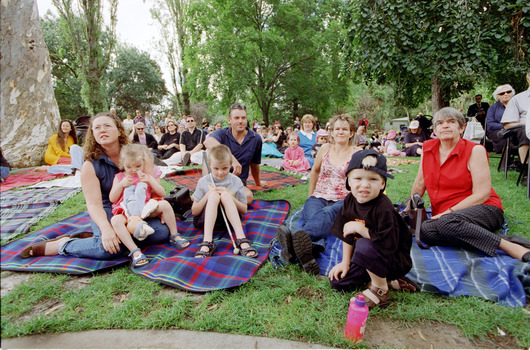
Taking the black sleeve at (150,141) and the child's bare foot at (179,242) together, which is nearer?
the child's bare foot at (179,242)

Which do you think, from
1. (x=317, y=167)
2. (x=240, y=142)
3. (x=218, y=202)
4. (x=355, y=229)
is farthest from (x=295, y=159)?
(x=355, y=229)

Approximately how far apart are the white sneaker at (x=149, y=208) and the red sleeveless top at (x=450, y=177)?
9.25 feet

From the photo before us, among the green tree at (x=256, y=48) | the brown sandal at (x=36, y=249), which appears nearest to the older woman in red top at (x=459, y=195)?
the brown sandal at (x=36, y=249)

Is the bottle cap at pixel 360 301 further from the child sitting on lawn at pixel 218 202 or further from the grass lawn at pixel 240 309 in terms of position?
the child sitting on lawn at pixel 218 202

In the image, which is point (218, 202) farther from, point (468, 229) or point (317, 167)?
point (468, 229)

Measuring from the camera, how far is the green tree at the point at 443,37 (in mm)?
6410

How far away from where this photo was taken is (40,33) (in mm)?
1861

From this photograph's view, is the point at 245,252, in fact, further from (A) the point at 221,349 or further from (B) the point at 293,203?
(B) the point at 293,203

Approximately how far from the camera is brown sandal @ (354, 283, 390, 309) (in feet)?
6.57

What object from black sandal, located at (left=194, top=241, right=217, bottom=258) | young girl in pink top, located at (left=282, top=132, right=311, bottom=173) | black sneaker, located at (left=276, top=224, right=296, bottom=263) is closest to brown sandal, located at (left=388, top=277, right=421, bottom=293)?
black sneaker, located at (left=276, top=224, right=296, bottom=263)

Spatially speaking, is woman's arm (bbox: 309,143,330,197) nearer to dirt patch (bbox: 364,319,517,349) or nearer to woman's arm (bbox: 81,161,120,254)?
dirt patch (bbox: 364,319,517,349)

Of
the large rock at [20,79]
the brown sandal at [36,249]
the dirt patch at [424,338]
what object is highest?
the large rock at [20,79]

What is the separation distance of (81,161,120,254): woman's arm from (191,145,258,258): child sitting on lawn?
2.47ft

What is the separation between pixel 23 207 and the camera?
85.5 inches
